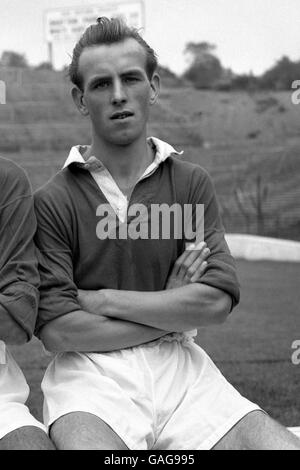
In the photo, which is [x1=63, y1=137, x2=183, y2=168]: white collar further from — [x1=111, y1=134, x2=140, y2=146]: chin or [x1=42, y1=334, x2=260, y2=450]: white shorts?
[x1=42, y1=334, x2=260, y2=450]: white shorts

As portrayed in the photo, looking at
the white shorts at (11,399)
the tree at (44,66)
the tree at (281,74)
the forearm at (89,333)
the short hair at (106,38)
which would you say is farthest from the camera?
the tree at (44,66)

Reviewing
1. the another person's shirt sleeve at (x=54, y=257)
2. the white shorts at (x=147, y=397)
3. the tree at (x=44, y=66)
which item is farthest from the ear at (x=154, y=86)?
the tree at (x=44, y=66)

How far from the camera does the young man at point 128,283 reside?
5.61 ft

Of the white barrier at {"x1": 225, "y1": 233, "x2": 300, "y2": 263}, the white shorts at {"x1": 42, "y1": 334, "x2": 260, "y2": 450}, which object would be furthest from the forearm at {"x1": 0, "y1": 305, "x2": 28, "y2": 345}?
the white barrier at {"x1": 225, "y1": 233, "x2": 300, "y2": 263}

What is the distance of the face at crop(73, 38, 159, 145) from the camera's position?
1812 millimetres

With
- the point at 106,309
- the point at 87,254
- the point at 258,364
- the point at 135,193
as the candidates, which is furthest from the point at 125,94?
the point at 258,364

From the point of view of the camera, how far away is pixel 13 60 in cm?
2914

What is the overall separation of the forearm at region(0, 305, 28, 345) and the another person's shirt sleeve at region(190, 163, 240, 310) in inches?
15.8

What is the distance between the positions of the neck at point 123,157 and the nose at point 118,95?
113 millimetres

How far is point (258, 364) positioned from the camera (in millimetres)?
4891

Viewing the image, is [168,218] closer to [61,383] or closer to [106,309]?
[106,309]

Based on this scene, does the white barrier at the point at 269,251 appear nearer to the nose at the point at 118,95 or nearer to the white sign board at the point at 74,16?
the nose at the point at 118,95

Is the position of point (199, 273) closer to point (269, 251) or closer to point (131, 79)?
point (131, 79)
